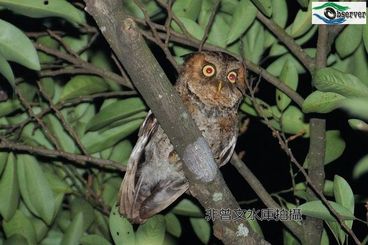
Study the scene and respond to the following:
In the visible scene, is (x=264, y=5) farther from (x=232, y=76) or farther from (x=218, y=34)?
(x=232, y=76)

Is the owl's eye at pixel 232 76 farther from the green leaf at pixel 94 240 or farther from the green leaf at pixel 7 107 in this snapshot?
the green leaf at pixel 94 240

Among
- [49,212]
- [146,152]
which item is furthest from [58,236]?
[146,152]

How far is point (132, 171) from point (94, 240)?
0.50m

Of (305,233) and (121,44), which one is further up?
(121,44)

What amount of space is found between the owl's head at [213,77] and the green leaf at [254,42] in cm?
32

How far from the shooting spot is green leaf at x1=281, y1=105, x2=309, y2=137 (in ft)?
8.29

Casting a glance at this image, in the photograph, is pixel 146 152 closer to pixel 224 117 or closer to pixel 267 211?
pixel 224 117

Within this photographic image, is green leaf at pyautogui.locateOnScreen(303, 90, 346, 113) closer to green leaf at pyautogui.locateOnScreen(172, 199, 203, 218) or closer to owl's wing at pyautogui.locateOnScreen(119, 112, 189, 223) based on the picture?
owl's wing at pyautogui.locateOnScreen(119, 112, 189, 223)

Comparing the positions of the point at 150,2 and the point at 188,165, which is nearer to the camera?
the point at 188,165

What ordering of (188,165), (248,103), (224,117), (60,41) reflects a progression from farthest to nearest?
(224,117) < (248,103) < (60,41) < (188,165)

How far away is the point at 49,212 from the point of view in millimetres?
2471

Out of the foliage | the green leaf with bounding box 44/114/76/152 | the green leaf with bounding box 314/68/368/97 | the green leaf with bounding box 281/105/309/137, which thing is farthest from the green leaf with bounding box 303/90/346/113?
the green leaf with bounding box 44/114/76/152

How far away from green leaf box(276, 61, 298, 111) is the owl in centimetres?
42

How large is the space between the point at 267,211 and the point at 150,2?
1038 millimetres
